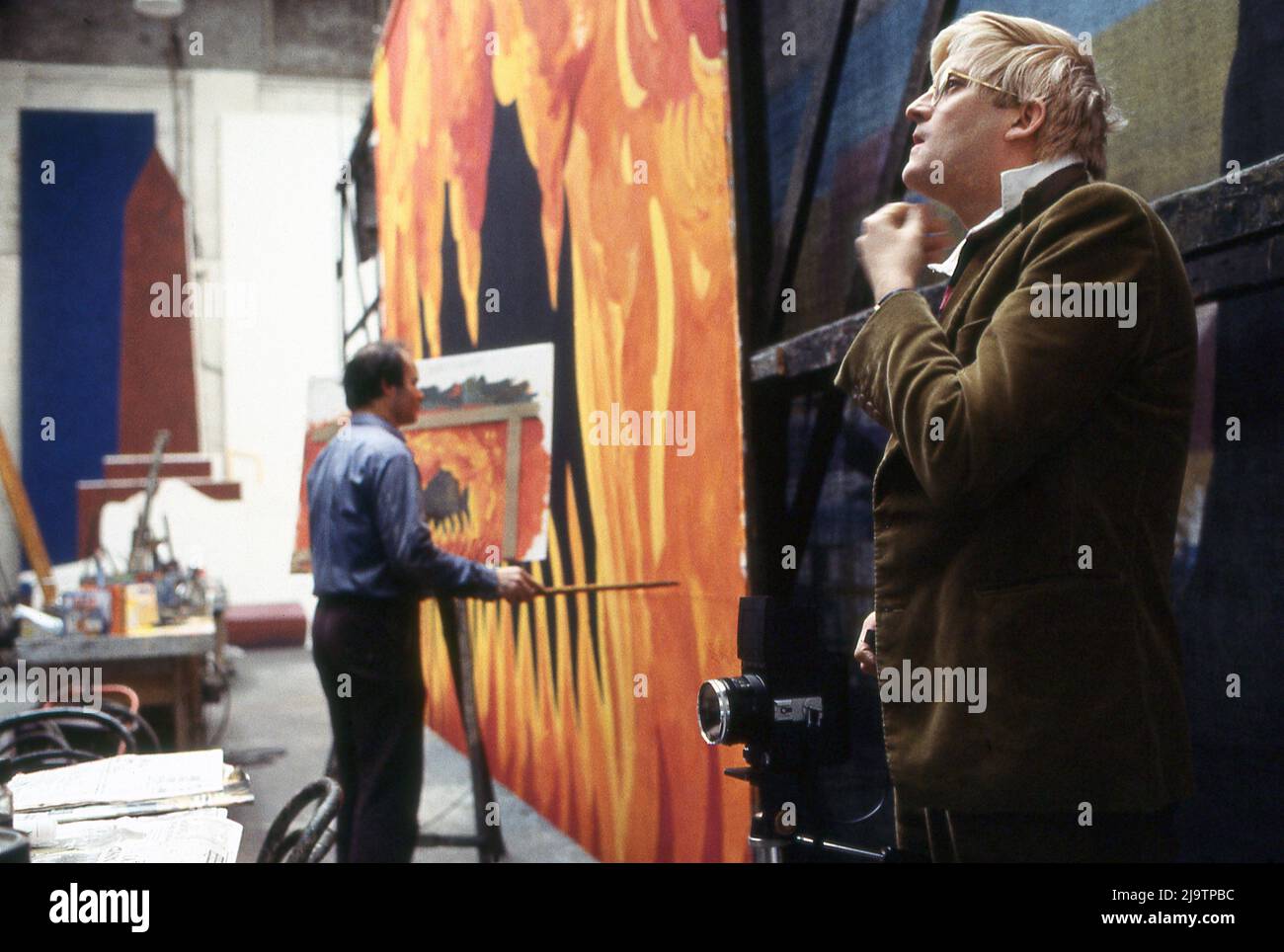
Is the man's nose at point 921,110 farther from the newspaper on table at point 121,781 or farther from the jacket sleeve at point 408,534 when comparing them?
the jacket sleeve at point 408,534

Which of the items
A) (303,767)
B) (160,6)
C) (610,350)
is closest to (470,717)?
(610,350)

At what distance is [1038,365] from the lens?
1.07m

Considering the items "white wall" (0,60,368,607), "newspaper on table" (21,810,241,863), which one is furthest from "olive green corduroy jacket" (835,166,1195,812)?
"white wall" (0,60,368,607)

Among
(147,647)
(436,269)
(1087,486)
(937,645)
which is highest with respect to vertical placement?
(436,269)

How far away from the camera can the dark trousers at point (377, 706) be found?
3.15m

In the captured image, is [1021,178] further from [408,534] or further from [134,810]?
[408,534]

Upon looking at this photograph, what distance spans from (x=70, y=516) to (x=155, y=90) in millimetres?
4423

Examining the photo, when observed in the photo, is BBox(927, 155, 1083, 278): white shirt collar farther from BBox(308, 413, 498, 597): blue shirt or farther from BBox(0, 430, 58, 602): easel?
BBox(0, 430, 58, 602): easel

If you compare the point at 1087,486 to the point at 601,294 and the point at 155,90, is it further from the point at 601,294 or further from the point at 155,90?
the point at 155,90

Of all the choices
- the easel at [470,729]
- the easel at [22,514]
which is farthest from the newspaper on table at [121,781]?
the easel at [22,514]
